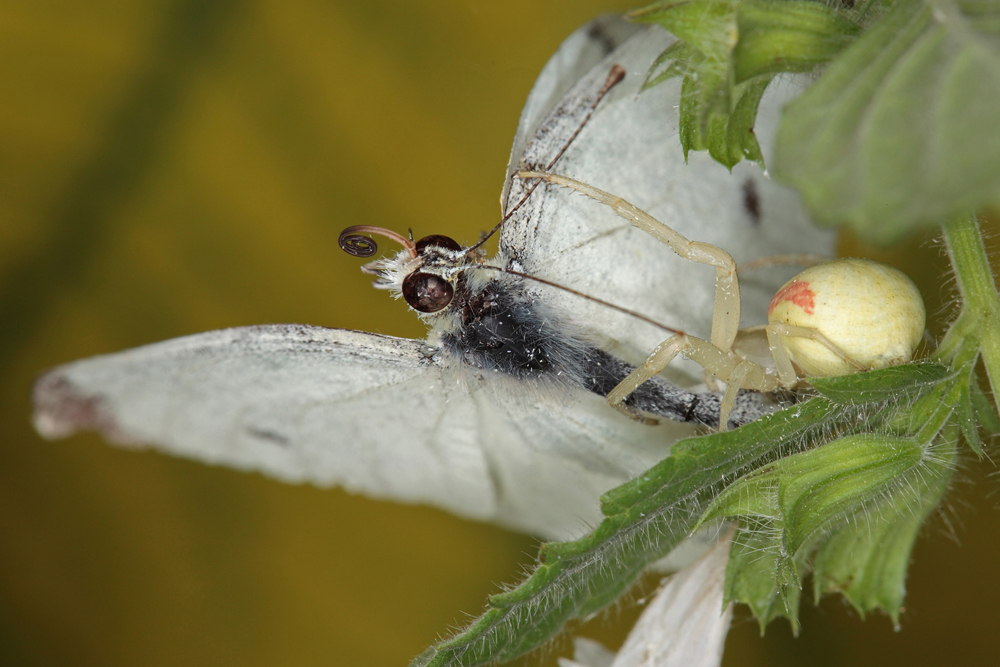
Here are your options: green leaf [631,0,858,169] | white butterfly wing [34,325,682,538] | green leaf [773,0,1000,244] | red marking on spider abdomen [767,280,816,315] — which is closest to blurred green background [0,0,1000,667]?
white butterfly wing [34,325,682,538]

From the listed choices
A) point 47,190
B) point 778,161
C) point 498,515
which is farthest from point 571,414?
point 47,190

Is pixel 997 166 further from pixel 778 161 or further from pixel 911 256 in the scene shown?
pixel 911 256

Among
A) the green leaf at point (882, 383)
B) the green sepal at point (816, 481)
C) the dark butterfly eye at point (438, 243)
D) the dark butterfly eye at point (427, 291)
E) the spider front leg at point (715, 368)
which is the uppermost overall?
the dark butterfly eye at point (438, 243)

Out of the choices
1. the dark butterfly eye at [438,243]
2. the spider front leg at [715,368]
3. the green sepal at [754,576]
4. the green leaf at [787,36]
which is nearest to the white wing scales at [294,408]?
the dark butterfly eye at [438,243]

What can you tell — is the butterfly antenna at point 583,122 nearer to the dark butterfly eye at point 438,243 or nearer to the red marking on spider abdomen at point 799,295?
the dark butterfly eye at point 438,243

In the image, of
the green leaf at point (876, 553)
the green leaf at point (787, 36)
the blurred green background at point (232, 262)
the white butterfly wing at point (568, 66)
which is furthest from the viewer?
the blurred green background at point (232, 262)

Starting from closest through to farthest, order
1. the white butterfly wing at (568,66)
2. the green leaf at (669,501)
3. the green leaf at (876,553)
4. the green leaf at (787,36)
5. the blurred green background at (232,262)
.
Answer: the green leaf at (787,36) < the green leaf at (669,501) < the green leaf at (876,553) < the white butterfly wing at (568,66) < the blurred green background at (232,262)
